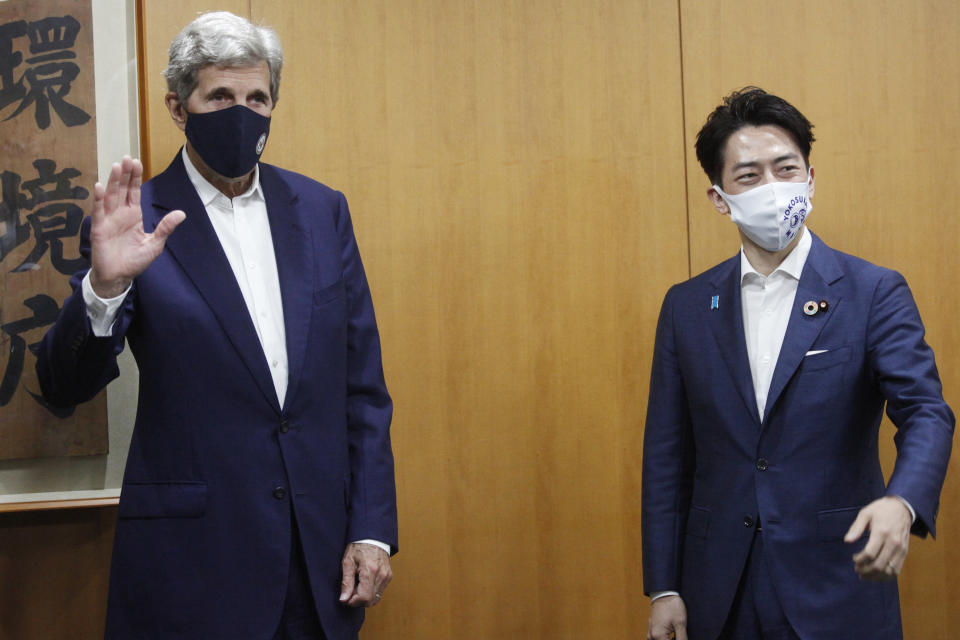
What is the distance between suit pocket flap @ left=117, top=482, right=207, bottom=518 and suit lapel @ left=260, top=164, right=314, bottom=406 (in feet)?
0.76

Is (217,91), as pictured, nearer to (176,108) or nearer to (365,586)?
(176,108)

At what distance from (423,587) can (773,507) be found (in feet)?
3.56

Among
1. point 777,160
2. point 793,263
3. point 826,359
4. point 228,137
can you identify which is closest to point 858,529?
point 826,359

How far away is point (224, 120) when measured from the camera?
1.77m

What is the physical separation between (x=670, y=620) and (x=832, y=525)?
385 millimetres

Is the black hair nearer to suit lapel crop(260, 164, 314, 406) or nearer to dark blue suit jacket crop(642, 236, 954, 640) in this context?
dark blue suit jacket crop(642, 236, 954, 640)

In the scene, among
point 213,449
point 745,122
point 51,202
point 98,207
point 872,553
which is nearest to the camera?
point 872,553

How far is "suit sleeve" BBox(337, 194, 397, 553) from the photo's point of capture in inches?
71.1

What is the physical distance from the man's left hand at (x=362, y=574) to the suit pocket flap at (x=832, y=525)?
838 millimetres

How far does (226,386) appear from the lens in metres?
1.71

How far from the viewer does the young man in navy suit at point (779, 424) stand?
67.0 inches

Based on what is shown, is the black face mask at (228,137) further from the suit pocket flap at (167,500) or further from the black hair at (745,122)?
the black hair at (745,122)

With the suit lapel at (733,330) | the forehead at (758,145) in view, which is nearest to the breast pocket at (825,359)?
the suit lapel at (733,330)

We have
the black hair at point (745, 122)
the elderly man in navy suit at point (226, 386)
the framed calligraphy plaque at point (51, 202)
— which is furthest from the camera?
the framed calligraphy plaque at point (51, 202)
